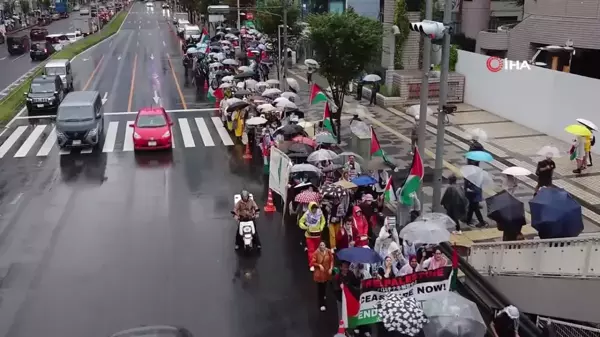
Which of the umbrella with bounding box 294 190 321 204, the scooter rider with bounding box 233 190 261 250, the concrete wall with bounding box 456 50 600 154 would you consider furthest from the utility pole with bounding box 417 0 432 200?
the concrete wall with bounding box 456 50 600 154

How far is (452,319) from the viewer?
827cm

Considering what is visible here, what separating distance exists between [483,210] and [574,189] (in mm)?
3502

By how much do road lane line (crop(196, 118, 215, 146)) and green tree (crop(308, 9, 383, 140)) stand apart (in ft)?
18.5

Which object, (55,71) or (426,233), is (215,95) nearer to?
(55,71)

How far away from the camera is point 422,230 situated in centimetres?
1102

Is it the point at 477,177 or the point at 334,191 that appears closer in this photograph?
the point at 334,191

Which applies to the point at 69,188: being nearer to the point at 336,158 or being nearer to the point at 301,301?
the point at 336,158

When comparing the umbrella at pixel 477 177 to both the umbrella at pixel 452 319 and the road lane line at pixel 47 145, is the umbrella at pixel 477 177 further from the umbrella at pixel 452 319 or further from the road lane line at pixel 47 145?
the road lane line at pixel 47 145

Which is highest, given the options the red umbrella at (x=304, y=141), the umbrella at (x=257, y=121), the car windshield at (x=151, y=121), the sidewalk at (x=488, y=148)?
the umbrella at (x=257, y=121)

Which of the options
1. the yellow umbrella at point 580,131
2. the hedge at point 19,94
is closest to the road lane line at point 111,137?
the hedge at point 19,94

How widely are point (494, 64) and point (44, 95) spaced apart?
2259cm

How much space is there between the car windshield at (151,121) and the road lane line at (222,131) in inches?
107

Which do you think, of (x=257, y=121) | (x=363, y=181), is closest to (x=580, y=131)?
(x=363, y=181)

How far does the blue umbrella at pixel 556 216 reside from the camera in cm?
1150
